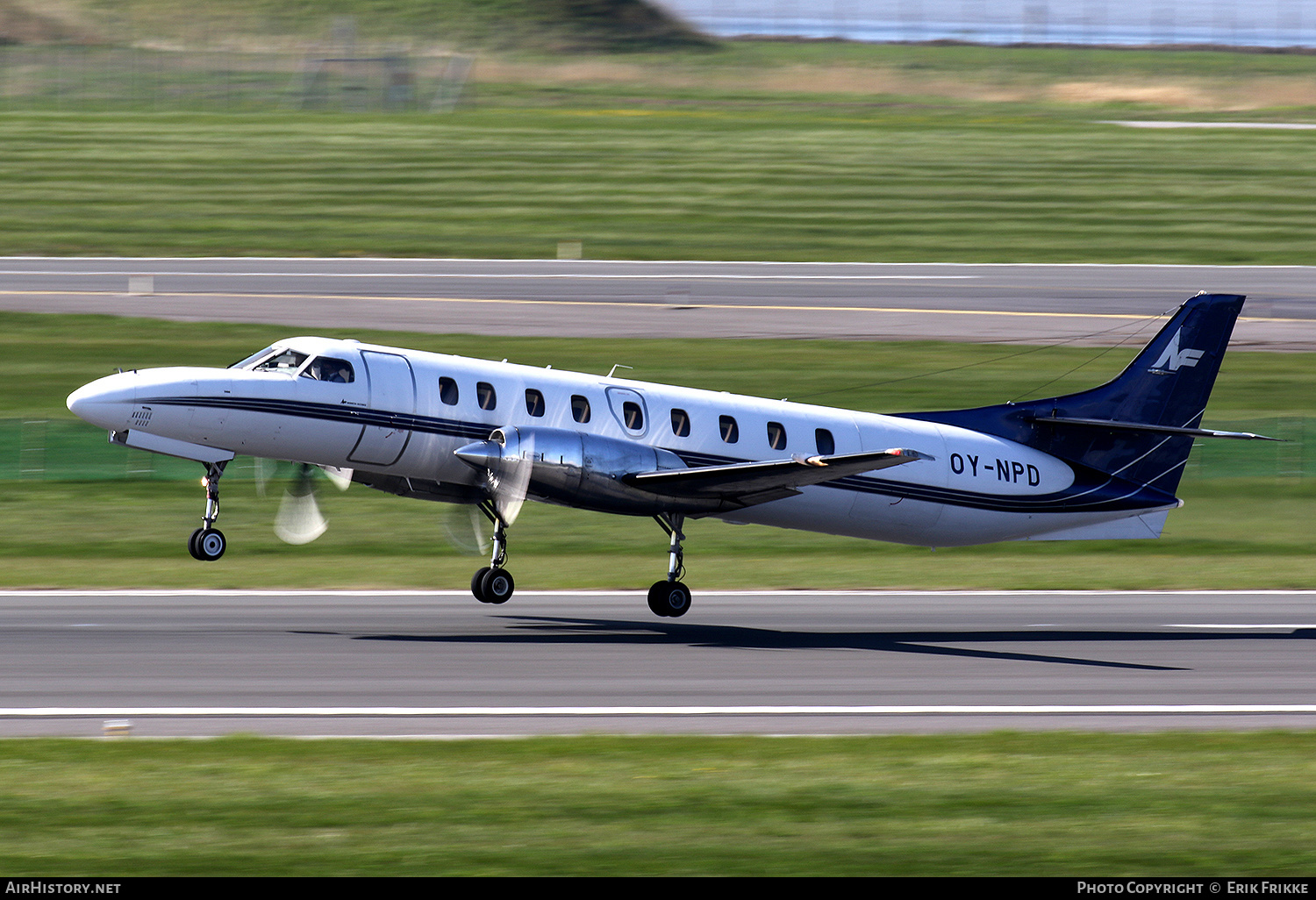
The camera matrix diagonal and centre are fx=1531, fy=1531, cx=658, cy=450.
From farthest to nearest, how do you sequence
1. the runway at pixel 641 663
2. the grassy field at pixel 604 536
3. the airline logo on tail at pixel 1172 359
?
1. the grassy field at pixel 604 536
2. the airline logo on tail at pixel 1172 359
3. the runway at pixel 641 663

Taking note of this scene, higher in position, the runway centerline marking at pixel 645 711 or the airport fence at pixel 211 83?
the airport fence at pixel 211 83

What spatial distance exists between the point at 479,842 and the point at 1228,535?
26062 millimetres

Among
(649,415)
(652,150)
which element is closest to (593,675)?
(649,415)

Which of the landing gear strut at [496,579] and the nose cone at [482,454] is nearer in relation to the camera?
the nose cone at [482,454]

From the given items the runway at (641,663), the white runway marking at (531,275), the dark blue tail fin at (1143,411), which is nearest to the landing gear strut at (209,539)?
the runway at (641,663)

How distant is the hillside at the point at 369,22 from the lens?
125 meters

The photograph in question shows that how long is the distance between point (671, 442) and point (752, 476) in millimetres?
1639

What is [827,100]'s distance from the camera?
103 meters

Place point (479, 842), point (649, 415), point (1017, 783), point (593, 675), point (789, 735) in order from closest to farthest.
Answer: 1. point (479, 842)
2. point (1017, 783)
3. point (789, 735)
4. point (593, 675)
5. point (649, 415)

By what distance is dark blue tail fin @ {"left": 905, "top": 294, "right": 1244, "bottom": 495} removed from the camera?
90.3 ft

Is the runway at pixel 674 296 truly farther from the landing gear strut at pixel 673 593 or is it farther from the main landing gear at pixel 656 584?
the landing gear strut at pixel 673 593

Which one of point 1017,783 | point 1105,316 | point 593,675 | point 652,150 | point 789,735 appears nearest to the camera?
point 1017,783

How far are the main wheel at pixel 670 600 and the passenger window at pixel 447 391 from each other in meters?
4.36

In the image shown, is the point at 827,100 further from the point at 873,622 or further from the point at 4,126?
the point at 873,622
